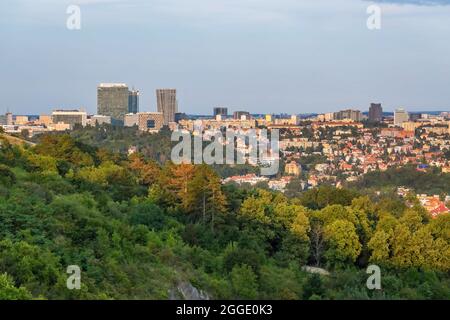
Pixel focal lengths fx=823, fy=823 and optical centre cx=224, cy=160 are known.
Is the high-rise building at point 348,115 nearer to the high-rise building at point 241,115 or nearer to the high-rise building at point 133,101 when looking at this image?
the high-rise building at point 241,115

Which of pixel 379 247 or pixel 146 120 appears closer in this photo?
pixel 379 247

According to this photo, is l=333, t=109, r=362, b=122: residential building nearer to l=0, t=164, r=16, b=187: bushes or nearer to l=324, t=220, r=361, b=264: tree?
l=324, t=220, r=361, b=264: tree

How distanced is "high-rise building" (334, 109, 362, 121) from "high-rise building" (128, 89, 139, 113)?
1733 cm

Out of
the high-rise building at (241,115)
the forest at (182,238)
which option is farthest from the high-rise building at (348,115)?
the forest at (182,238)

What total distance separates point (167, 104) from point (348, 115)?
17673 millimetres

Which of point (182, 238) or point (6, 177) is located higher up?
point (6, 177)

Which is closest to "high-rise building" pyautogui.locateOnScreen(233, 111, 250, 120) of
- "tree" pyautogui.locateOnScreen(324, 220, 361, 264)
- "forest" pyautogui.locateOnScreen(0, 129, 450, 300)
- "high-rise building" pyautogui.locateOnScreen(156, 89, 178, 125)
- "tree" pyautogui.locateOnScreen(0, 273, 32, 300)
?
"high-rise building" pyautogui.locateOnScreen(156, 89, 178, 125)

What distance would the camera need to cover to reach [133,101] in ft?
166

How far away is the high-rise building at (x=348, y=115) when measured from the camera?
6100cm

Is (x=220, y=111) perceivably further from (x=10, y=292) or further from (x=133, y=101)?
(x=10, y=292)

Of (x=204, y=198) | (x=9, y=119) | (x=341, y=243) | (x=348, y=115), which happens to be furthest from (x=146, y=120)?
(x=204, y=198)

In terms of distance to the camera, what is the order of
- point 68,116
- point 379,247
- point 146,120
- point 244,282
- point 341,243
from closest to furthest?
point 244,282, point 341,243, point 379,247, point 146,120, point 68,116
